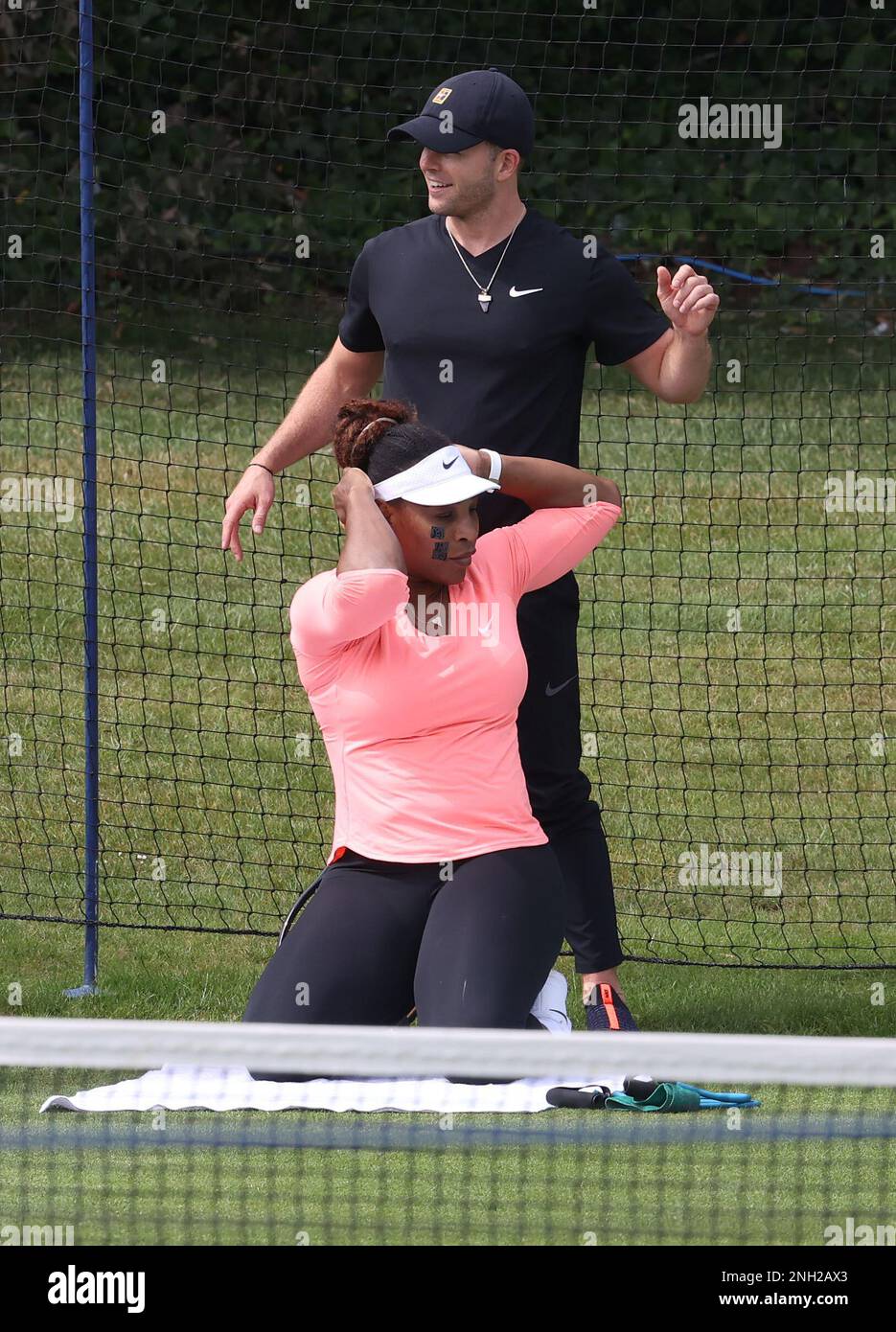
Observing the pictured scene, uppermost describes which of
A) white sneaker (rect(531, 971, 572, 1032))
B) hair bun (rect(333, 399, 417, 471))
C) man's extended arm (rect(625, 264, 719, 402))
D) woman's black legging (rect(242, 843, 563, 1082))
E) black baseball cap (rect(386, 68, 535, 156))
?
black baseball cap (rect(386, 68, 535, 156))

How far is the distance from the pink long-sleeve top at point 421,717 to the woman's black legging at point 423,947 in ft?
0.23

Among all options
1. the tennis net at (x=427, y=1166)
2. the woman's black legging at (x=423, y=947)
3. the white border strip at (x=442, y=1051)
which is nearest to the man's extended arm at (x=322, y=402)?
the woman's black legging at (x=423, y=947)

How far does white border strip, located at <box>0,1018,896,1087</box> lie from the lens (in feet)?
9.82

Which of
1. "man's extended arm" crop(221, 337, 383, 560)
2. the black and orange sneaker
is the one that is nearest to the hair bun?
"man's extended arm" crop(221, 337, 383, 560)

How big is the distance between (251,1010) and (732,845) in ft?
10.4

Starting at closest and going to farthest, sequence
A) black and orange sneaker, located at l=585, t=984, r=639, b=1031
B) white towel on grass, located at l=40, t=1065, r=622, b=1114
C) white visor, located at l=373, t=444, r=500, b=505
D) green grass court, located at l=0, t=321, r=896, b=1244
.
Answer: green grass court, located at l=0, t=321, r=896, b=1244 < white towel on grass, located at l=40, t=1065, r=622, b=1114 < white visor, located at l=373, t=444, r=500, b=505 < black and orange sneaker, located at l=585, t=984, r=639, b=1031

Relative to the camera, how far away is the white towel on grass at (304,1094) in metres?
4.04

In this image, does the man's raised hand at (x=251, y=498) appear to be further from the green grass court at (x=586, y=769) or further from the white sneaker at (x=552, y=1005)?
the green grass court at (x=586, y=769)

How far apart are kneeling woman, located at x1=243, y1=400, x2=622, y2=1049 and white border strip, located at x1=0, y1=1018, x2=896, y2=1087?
1242 millimetres

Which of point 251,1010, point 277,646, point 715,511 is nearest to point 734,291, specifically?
point 715,511

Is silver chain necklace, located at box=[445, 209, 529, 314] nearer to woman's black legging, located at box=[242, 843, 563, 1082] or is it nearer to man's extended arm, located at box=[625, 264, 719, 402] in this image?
man's extended arm, located at box=[625, 264, 719, 402]

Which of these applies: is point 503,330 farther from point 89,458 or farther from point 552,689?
point 89,458

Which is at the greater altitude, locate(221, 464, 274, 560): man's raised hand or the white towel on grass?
locate(221, 464, 274, 560): man's raised hand
